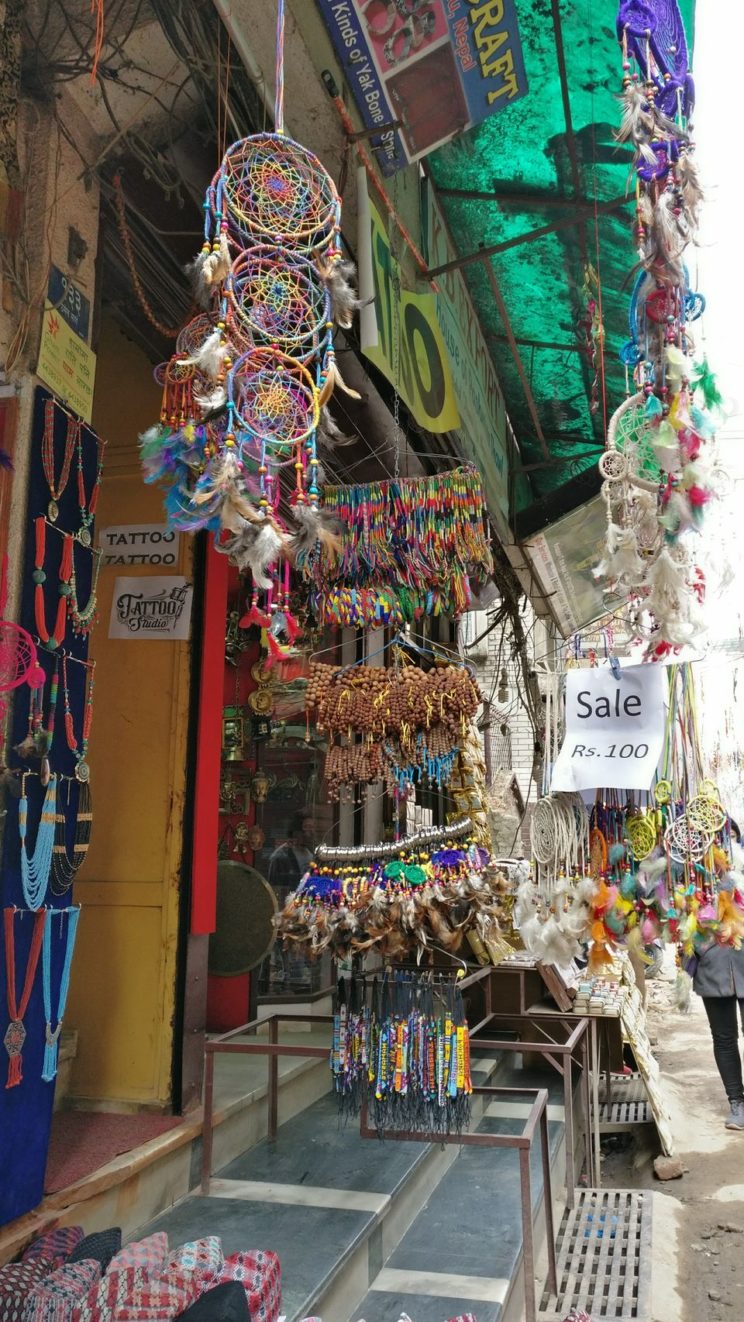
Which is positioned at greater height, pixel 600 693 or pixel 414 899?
pixel 600 693

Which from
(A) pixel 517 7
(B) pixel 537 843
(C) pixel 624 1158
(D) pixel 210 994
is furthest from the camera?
(C) pixel 624 1158

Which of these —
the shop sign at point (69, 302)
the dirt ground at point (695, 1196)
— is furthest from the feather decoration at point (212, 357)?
the dirt ground at point (695, 1196)

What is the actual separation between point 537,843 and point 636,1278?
1.69m

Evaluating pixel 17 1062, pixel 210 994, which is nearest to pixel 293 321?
pixel 17 1062

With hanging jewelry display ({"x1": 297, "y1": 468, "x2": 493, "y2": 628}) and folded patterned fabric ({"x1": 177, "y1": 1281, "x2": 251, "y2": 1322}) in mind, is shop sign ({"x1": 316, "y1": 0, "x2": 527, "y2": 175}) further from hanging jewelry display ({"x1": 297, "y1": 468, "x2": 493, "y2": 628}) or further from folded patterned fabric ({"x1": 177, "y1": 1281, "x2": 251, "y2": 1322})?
folded patterned fabric ({"x1": 177, "y1": 1281, "x2": 251, "y2": 1322})

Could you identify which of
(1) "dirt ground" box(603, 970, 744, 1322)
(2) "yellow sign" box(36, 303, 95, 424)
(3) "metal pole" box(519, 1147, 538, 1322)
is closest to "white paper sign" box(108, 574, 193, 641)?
(2) "yellow sign" box(36, 303, 95, 424)

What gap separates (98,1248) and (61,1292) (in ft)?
0.97

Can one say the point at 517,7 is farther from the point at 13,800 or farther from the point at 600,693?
the point at 13,800

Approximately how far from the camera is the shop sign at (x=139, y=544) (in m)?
3.96

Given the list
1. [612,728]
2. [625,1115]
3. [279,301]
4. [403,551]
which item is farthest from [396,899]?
[625,1115]

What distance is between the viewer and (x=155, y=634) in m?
3.93

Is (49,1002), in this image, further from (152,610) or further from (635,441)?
(635,441)

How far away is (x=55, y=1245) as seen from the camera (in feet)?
7.53

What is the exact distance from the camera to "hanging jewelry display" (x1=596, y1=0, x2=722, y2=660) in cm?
228
